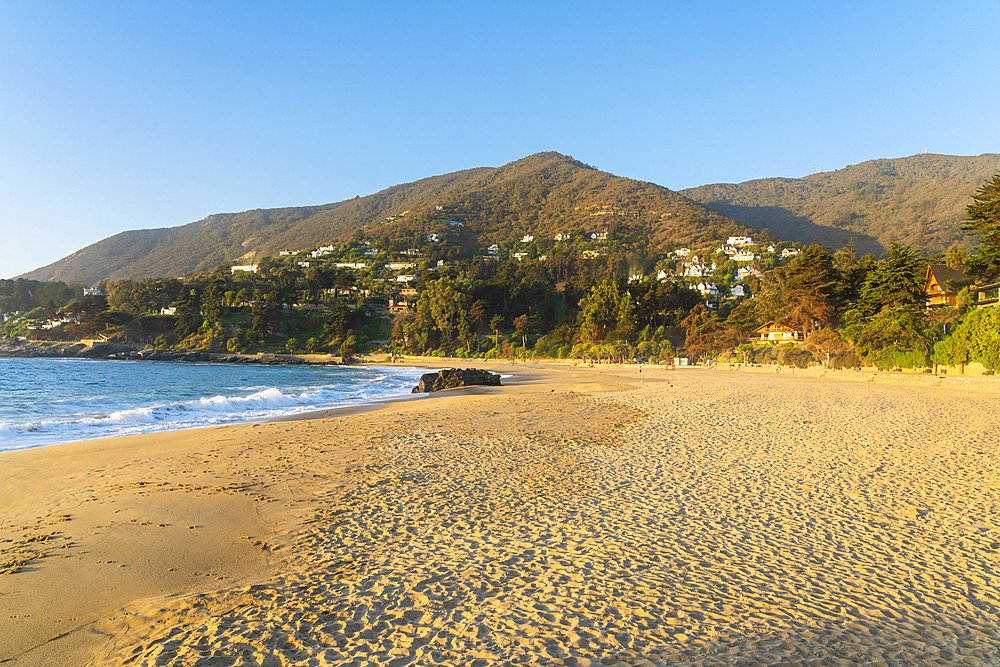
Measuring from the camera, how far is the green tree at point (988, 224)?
90.6 ft

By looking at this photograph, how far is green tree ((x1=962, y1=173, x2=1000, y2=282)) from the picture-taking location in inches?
1088

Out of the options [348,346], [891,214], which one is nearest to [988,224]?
[348,346]

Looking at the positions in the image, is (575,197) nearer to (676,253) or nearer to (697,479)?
(676,253)

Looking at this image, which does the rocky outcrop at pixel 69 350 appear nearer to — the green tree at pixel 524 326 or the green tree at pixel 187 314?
the green tree at pixel 187 314

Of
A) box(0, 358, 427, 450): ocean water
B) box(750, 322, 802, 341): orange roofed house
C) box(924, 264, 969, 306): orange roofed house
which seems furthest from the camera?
box(750, 322, 802, 341): orange roofed house

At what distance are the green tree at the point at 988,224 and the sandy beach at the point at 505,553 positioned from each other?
2492 centimetres

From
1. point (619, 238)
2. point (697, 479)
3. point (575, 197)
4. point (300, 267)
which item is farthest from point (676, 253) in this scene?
point (697, 479)

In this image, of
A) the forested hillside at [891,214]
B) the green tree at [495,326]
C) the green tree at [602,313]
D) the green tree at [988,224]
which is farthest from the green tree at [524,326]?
the forested hillside at [891,214]

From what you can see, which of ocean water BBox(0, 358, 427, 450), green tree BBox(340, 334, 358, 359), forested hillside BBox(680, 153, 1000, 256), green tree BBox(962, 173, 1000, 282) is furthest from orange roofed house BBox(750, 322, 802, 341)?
forested hillside BBox(680, 153, 1000, 256)

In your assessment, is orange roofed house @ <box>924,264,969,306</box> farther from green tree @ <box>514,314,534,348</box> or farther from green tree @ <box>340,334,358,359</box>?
green tree @ <box>340,334,358,359</box>

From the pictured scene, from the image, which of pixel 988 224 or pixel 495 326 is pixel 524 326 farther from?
pixel 988 224

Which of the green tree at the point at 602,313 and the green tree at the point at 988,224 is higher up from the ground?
the green tree at the point at 988,224

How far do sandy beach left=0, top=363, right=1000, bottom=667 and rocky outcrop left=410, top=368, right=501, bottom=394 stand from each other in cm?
1654

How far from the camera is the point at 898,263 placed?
32.9 meters
